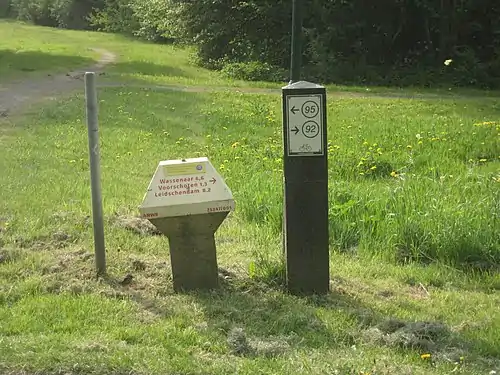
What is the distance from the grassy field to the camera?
4.08 meters

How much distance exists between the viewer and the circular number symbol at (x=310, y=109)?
16.0 ft

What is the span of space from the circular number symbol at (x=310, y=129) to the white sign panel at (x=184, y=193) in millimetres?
658

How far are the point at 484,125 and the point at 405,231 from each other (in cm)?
719

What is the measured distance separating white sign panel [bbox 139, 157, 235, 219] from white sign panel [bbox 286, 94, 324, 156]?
0.56m

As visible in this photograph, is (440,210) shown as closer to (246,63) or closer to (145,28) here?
(246,63)

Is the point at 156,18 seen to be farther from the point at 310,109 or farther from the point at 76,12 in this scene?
the point at 310,109

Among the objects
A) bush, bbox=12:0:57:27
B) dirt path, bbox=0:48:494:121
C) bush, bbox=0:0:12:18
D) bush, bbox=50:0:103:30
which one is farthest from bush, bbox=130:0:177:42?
bush, bbox=0:0:12:18

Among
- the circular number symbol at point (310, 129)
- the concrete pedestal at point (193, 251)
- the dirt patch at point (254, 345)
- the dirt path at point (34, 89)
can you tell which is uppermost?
the circular number symbol at point (310, 129)

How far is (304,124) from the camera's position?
489 centimetres

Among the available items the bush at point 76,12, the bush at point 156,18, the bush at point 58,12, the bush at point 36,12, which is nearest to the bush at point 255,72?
the bush at point 156,18

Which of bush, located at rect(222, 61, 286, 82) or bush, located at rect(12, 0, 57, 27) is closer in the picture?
bush, located at rect(222, 61, 286, 82)

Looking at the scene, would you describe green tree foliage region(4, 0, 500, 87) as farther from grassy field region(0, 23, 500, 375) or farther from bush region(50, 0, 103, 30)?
bush region(50, 0, 103, 30)

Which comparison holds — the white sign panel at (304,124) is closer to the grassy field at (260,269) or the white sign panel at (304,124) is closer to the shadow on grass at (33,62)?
the grassy field at (260,269)

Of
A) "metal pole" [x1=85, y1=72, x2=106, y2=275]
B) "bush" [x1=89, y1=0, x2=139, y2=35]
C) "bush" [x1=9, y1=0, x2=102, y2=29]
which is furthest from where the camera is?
"bush" [x1=9, y1=0, x2=102, y2=29]
